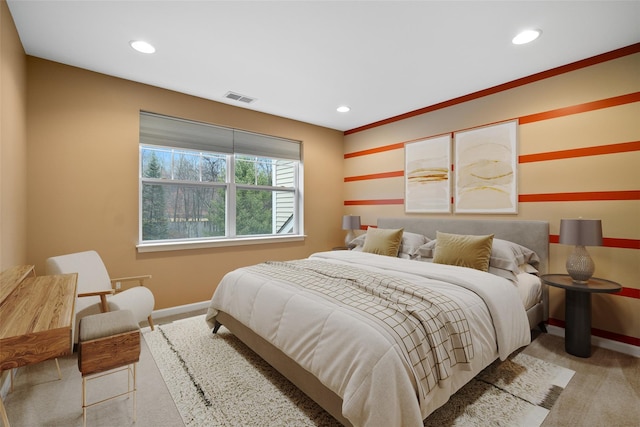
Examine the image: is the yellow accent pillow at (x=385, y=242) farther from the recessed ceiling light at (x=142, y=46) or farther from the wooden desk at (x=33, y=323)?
the recessed ceiling light at (x=142, y=46)

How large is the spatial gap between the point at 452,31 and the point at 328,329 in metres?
2.54

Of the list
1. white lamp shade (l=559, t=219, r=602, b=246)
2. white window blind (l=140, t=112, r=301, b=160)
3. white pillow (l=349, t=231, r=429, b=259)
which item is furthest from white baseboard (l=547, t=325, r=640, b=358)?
white window blind (l=140, t=112, r=301, b=160)

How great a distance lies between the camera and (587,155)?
283 cm

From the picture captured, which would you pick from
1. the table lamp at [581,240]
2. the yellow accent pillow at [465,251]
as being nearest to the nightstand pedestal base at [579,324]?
the table lamp at [581,240]

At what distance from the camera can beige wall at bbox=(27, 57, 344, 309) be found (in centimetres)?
287

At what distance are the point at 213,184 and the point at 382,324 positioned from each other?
3242 millimetres

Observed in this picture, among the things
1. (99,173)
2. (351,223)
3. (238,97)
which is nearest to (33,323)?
(99,173)

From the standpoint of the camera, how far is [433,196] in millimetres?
4078

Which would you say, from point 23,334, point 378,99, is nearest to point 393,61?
point 378,99

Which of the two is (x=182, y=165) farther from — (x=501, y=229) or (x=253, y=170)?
(x=501, y=229)

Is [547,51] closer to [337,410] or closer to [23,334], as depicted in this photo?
[337,410]

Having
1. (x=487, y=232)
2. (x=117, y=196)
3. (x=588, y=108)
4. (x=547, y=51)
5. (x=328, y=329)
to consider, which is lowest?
(x=328, y=329)

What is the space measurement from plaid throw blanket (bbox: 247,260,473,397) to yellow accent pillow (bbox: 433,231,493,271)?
101cm

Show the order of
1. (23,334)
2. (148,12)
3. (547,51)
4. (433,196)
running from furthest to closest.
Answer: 1. (433,196)
2. (547,51)
3. (148,12)
4. (23,334)
